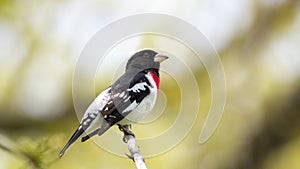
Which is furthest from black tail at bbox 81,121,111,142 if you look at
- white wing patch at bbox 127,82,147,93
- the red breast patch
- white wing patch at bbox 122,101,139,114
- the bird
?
the red breast patch

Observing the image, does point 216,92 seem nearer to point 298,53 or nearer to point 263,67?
point 263,67

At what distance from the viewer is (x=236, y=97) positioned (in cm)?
377

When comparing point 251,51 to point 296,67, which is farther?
point 251,51

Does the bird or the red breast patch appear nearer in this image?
the bird

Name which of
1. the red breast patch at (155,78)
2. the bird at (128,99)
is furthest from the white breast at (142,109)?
the red breast patch at (155,78)

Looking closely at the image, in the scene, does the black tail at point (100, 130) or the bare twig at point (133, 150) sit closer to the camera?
the bare twig at point (133, 150)

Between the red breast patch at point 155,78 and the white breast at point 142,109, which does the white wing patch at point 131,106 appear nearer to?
the white breast at point 142,109

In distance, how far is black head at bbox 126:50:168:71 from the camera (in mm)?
3168

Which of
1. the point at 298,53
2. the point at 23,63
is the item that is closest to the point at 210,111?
the point at 298,53

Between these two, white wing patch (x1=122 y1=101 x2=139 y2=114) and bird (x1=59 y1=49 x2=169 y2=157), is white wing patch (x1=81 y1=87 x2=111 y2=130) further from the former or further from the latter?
white wing patch (x1=122 y1=101 x2=139 y2=114)

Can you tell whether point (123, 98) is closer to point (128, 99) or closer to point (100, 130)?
point (128, 99)

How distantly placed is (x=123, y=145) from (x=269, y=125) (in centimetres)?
72

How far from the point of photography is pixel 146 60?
3.19m

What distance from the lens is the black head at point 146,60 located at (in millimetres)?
3168
